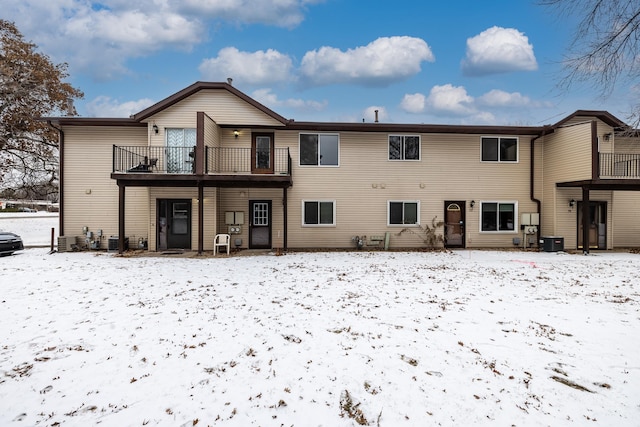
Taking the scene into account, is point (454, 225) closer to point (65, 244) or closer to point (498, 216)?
point (498, 216)

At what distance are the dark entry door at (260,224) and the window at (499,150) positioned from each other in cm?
1033

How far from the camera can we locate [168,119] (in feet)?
41.3

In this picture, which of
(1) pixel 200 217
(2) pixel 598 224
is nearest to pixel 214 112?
(1) pixel 200 217

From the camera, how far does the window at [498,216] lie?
14.3 meters

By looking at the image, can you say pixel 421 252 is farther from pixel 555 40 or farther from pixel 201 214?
pixel 555 40

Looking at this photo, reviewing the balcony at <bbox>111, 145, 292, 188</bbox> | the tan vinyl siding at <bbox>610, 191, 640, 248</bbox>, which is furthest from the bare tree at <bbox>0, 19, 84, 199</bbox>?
the tan vinyl siding at <bbox>610, 191, 640, 248</bbox>

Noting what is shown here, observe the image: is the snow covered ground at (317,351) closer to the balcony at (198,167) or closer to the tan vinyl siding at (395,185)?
the balcony at (198,167)

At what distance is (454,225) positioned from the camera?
14367mm

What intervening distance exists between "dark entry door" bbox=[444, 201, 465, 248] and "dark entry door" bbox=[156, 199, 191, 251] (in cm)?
1159

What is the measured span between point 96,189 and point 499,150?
18147mm

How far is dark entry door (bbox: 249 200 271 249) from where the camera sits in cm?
1370

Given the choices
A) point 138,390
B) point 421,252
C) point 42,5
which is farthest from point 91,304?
point 42,5

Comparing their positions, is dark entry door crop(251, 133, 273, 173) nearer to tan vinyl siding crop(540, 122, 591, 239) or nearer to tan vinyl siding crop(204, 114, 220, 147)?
tan vinyl siding crop(204, 114, 220, 147)

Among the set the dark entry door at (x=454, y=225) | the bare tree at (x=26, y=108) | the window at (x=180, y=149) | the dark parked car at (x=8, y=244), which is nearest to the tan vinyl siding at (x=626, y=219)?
the dark entry door at (x=454, y=225)
